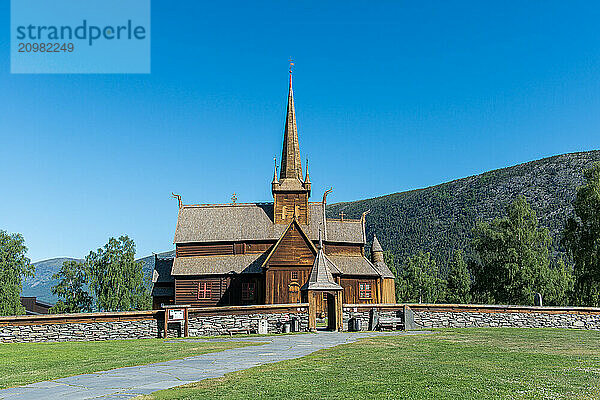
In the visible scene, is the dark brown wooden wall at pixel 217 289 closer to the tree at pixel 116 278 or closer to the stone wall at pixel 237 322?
the tree at pixel 116 278

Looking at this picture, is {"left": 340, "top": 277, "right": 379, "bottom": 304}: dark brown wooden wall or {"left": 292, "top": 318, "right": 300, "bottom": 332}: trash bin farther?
{"left": 340, "top": 277, "right": 379, "bottom": 304}: dark brown wooden wall

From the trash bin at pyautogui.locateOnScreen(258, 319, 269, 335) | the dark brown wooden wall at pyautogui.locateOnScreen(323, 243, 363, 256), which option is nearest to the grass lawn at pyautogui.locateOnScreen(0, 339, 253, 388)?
the trash bin at pyautogui.locateOnScreen(258, 319, 269, 335)

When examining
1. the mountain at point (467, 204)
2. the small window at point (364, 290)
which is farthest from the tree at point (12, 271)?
the mountain at point (467, 204)

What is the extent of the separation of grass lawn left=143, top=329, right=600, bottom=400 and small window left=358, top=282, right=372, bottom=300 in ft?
107

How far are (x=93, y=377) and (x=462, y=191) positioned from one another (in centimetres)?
13639

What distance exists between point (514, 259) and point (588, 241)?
27.4 ft

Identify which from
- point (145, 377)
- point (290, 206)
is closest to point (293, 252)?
point (290, 206)

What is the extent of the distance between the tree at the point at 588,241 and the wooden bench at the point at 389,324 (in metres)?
22.8

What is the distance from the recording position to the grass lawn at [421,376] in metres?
8.49

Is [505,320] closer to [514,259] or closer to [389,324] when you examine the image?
[389,324]

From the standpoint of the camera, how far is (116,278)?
5950 cm

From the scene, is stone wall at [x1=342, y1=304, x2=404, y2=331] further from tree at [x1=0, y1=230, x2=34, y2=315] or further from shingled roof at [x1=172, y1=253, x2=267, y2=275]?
tree at [x1=0, y1=230, x2=34, y2=315]

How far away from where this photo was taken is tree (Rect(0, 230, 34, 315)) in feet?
178

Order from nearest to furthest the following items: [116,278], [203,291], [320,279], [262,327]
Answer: [262,327] < [320,279] < [203,291] < [116,278]
